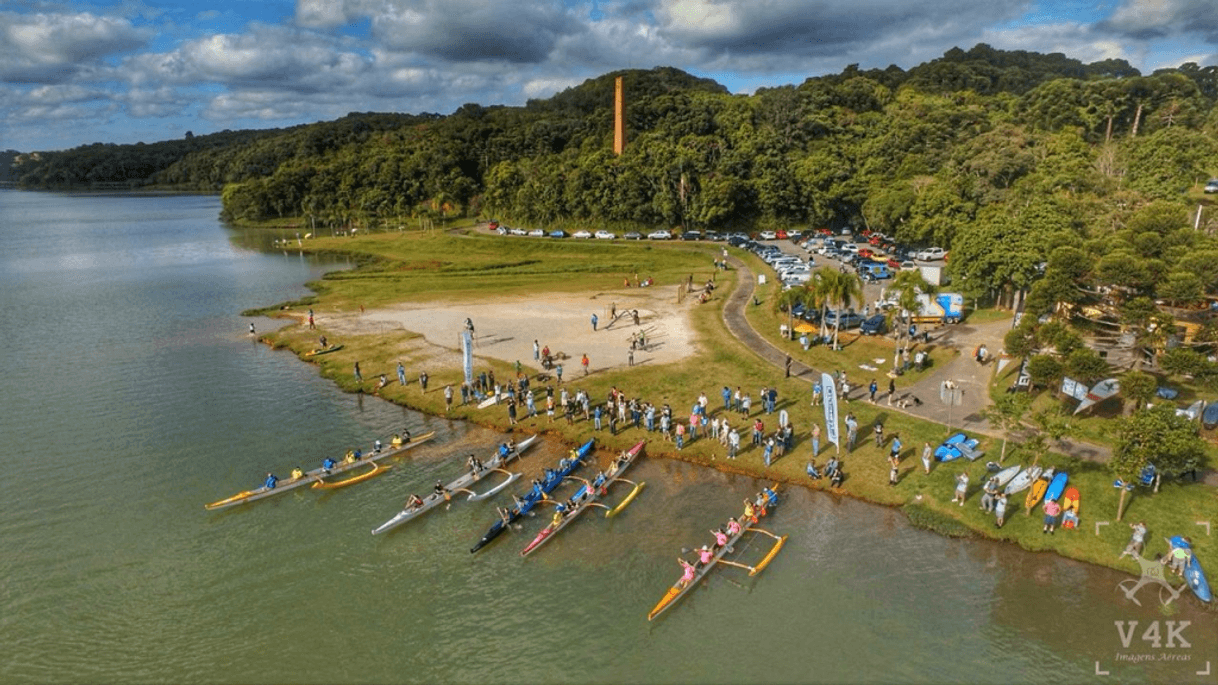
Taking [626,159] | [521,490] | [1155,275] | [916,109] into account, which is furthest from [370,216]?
[1155,275]

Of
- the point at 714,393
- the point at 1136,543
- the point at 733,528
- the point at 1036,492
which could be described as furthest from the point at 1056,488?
the point at 714,393

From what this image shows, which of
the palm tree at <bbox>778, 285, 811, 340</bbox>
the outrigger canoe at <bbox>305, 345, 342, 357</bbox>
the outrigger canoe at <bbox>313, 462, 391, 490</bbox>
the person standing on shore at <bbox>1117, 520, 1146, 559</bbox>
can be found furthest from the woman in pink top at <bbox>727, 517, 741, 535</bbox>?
the outrigger canoe at <bbox>305, 345, 342, 357</bbox>

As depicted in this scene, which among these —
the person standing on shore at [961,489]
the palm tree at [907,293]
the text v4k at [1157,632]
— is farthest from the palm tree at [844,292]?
the text v4k at [1157,632]

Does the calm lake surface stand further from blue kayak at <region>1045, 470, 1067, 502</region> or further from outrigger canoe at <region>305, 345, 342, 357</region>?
outrigger canoe at <region>305, 345, 342, 357</region>

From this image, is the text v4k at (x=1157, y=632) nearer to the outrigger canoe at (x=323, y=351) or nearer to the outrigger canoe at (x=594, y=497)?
the outrigger canoe at (x=594, y=497)

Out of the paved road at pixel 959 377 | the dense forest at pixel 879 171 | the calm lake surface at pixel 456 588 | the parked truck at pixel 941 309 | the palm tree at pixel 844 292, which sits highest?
the dense forest at pixel 879 171

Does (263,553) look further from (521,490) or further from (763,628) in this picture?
(763,628)
